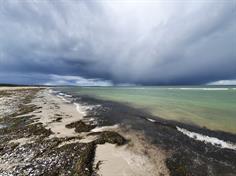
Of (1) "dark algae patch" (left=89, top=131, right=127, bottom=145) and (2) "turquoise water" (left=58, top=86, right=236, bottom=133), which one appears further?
(2) "turquoise water" (left=58, top=86, right=236, bottom=133)

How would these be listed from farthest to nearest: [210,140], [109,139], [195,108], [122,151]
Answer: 1. [195,108]
2. [210,140]
3. [109,139]
4. [122,151]

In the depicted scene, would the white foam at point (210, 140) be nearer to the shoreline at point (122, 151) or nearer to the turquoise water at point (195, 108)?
the shoreline at point (122, 151)

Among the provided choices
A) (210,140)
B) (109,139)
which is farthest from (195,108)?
(109,139)

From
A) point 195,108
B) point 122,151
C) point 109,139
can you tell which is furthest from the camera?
point 195,108

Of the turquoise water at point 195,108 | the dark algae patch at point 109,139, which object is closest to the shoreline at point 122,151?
the dark algae patch at point 109,139

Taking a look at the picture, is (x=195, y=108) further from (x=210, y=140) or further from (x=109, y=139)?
(x=109, y=139)

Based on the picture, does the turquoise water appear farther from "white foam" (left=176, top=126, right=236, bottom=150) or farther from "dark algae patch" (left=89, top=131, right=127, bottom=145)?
"dark algae patch" (left=89, top=131, right=127, bottom=145)

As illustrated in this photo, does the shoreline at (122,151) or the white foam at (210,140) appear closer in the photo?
the shoreline at (122,151)

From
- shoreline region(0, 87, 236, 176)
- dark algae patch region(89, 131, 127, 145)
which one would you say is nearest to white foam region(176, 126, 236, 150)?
shoreline region(0, 87, 236, 176)

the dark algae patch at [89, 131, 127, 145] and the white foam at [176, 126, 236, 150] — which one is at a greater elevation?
the dark algae patch at [89, 131, 127, 145]

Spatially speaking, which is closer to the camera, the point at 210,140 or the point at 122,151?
the point at 122,151

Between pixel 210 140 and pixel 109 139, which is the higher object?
pixel 109 139
